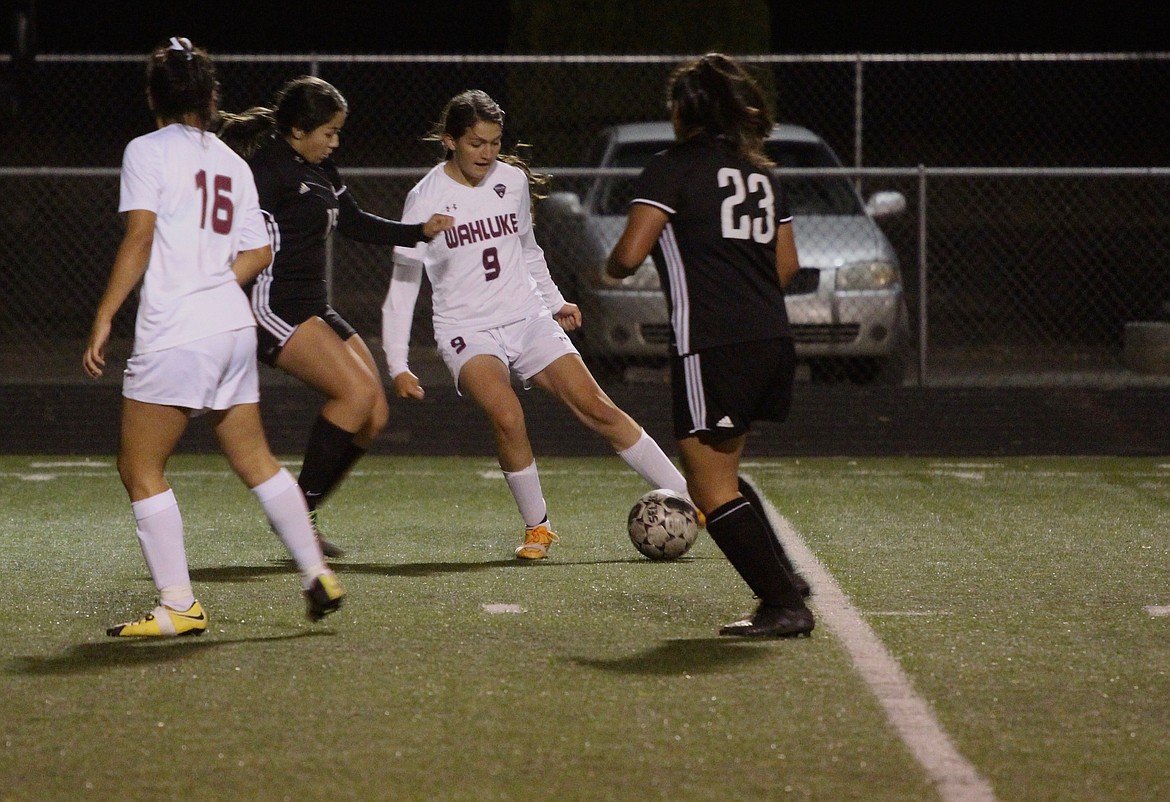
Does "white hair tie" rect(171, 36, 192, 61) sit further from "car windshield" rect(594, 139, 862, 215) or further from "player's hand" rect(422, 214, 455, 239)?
"car windshield" rect(594, 139, 862, 215)

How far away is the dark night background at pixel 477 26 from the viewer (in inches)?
979

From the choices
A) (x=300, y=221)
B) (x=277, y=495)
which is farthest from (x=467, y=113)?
(x=277, y=495)

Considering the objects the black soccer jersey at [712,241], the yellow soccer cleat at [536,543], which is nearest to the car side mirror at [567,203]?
the yellow soccer cleat at [536,543]

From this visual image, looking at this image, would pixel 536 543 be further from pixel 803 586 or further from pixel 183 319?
pixel 183 319

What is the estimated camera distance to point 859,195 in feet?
39.1

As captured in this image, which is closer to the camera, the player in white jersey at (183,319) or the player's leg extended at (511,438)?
the player in white jersey at (183,319)

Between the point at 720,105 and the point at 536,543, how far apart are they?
245cm

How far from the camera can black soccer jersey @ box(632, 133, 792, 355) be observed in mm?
5059

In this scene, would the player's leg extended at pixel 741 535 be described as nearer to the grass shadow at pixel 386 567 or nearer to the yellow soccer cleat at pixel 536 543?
the grass shadow at pixel 386 567

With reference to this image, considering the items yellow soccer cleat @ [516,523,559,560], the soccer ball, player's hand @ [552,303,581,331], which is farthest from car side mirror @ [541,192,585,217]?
the soccer ball

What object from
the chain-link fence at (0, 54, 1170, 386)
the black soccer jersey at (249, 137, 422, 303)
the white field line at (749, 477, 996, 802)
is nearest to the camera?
the white field line at (749, 477, 996, 802)

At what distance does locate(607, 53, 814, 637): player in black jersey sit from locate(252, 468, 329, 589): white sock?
45.8 inches

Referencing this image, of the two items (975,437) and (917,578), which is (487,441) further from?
(917,578)

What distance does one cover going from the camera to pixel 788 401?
17.0ft
